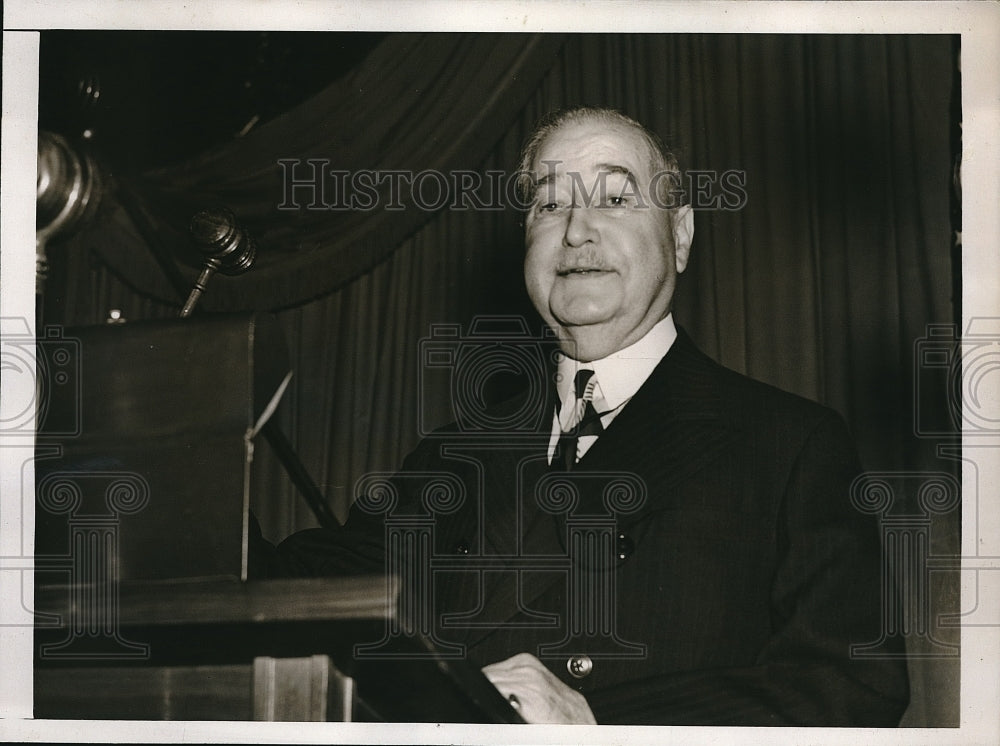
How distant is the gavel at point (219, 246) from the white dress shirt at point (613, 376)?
2.63 ft

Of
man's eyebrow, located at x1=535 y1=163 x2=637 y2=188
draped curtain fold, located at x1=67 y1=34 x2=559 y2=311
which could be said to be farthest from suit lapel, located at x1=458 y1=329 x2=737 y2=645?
draped curtain fold, located at x1=67 y1=34 x2=559 y2=311

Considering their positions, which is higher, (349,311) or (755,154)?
(755,154)

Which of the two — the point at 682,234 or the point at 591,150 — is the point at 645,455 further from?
the point at 591,150

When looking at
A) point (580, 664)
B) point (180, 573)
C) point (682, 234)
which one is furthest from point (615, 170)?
point (180, 573)

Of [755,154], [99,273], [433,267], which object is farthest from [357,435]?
[755,154]

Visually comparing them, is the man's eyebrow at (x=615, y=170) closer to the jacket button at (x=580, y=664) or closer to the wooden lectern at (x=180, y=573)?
the wooden lectern at (x=180, y=573)

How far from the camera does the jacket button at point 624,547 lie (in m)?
2.57

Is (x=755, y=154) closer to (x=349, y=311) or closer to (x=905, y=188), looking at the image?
(x=905, y=188)

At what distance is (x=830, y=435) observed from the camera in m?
2.58

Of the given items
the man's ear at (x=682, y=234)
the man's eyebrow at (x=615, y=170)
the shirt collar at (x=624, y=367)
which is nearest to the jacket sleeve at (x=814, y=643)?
the shirt collar at (x=624, y=367)

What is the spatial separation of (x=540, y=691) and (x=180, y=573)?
872 mm

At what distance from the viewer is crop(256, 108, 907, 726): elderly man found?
2.54m

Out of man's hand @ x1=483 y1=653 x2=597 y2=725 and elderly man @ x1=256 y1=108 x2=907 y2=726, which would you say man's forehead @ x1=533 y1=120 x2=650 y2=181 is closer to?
elderly man @ x1=256 y1=108 x2=907 y2=726

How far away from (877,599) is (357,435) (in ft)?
4.16
